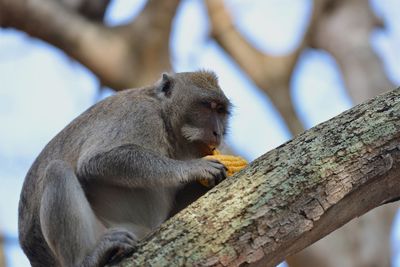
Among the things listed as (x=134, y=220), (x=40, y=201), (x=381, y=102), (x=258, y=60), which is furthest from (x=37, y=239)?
(x=258, y=60)

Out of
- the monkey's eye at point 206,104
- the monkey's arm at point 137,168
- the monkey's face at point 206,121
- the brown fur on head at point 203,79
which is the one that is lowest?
the monkey's arm at point 137,168

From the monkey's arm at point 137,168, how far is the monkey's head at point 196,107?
58 cm

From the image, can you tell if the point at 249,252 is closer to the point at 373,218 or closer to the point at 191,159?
the point at 191,159

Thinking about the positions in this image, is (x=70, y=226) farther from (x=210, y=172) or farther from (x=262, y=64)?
(x=262, y=64)

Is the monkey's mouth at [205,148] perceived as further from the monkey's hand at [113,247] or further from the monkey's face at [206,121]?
the monkey's hand at [113,247]

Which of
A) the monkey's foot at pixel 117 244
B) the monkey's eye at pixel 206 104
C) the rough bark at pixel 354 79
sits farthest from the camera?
the rough bark at pixel 354 79

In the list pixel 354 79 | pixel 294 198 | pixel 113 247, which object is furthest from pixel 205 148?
pixel 354 79

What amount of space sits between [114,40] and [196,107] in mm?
5757

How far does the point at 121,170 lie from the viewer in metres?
7.32

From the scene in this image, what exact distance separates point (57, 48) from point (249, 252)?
900cm

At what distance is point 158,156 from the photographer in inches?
299

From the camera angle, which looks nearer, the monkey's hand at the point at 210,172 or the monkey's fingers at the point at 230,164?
the monkey's hand at the point at 210,172

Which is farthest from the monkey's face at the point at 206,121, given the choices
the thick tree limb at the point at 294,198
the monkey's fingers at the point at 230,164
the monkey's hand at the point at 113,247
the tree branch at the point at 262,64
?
the tree branch at the point at 262,64

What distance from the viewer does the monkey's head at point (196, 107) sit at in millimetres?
8055
